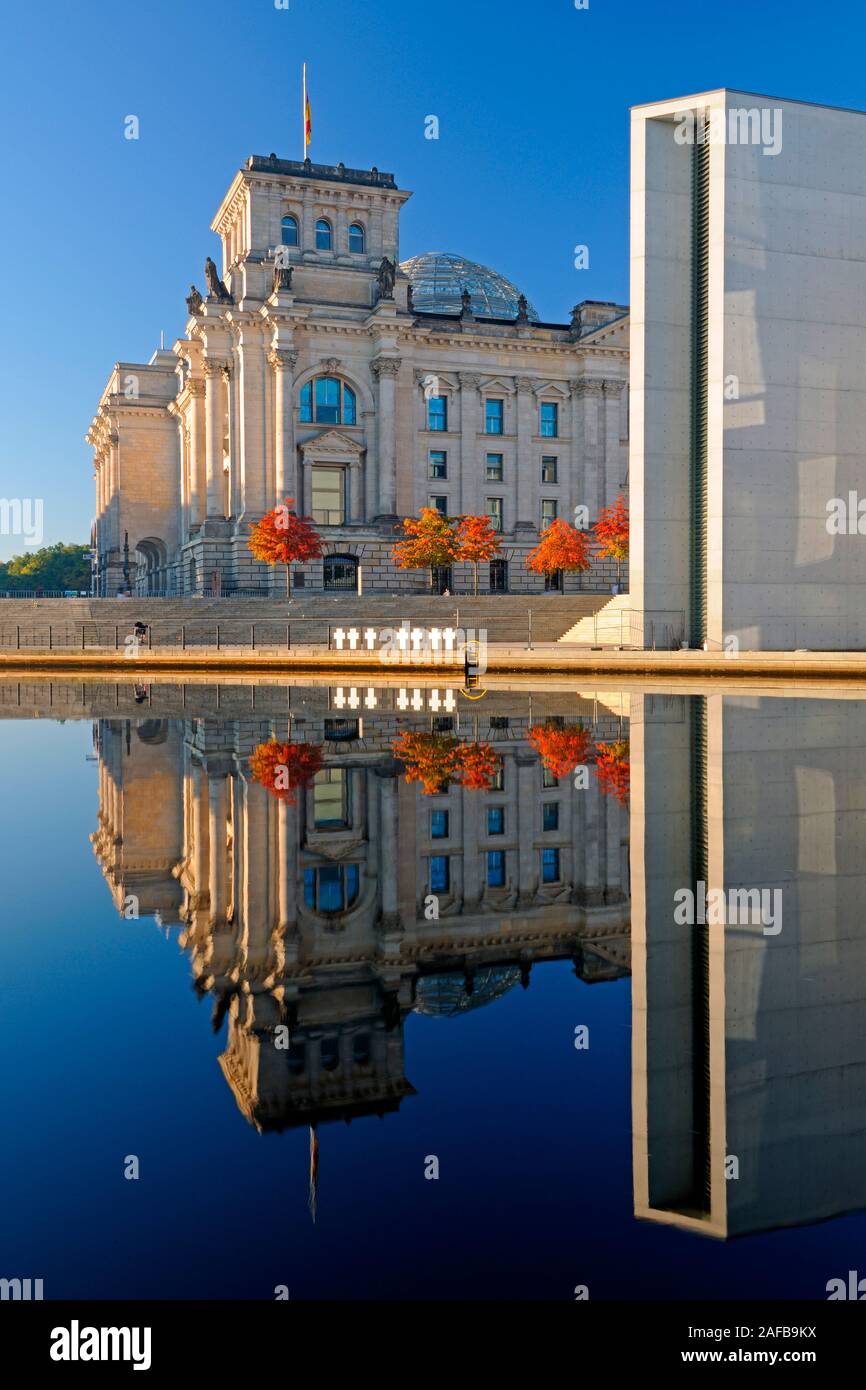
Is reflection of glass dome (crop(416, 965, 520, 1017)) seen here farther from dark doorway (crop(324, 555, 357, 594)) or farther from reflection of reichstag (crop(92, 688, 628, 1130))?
dark doorway (crop(324, 555, 357, 594))

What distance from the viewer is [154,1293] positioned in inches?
131

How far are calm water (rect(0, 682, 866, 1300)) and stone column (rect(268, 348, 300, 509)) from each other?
54224 mm

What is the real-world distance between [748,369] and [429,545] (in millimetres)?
28404

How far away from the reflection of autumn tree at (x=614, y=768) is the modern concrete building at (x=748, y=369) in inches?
870

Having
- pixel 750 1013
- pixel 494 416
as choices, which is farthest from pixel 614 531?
pixel 750 1013

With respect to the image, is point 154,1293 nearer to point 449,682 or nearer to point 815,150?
point 449,682

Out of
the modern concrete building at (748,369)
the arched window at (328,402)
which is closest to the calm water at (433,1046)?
the modern concrete building at (748,369)

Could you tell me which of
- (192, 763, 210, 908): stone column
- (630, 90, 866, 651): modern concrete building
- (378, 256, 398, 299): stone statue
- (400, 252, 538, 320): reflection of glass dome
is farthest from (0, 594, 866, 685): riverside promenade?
(400, 252, 538, 320): reflection of glass dome

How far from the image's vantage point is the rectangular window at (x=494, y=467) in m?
71.9

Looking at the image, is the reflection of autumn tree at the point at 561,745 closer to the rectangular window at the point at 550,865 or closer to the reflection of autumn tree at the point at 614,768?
the reflection of autumn tree at the point at 614,768

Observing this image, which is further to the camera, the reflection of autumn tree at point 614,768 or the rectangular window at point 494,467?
the rectangular window at point 494,467

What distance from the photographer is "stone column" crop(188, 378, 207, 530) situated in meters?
76.1

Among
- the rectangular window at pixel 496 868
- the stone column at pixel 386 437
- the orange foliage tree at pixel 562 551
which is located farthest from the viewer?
the orange foliage tree at pixel 562 551

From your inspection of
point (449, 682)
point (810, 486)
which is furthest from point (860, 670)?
point (449, 682)
